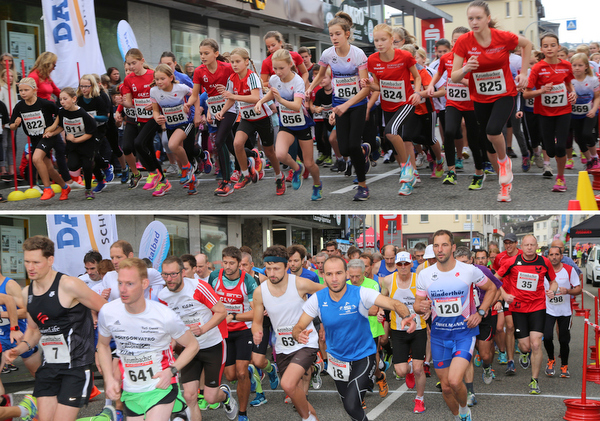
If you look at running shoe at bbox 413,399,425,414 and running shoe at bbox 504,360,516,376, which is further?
running shoe at bbox 504,360,516,376

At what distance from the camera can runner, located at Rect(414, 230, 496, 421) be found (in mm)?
Result: 6508

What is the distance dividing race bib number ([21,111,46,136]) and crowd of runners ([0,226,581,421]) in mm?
2937

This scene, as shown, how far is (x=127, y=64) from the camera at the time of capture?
34.1 ft

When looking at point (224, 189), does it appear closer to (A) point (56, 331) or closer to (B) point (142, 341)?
(A) point (56, 331)

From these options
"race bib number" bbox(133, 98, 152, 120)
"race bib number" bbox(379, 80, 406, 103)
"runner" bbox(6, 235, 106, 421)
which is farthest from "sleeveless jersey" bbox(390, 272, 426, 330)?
"race bib number" bbox(133, 98, 152, 120)

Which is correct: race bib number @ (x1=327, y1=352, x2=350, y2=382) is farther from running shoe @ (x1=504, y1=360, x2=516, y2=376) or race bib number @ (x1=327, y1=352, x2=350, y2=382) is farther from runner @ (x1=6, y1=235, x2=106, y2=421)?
running shoe @ (x1=504, y1=360, x2=516, y2=376)

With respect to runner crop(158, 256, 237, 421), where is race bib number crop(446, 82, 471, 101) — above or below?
above

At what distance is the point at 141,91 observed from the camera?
33.9 ft

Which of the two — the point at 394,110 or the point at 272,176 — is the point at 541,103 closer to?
the point at 394,110

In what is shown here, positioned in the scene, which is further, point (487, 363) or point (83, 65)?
point (83, 65)

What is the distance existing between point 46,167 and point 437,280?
664 centimetres

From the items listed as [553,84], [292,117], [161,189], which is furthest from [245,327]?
[553,84]

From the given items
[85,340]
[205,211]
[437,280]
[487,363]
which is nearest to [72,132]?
[205,211]

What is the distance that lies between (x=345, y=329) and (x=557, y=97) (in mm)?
5555
